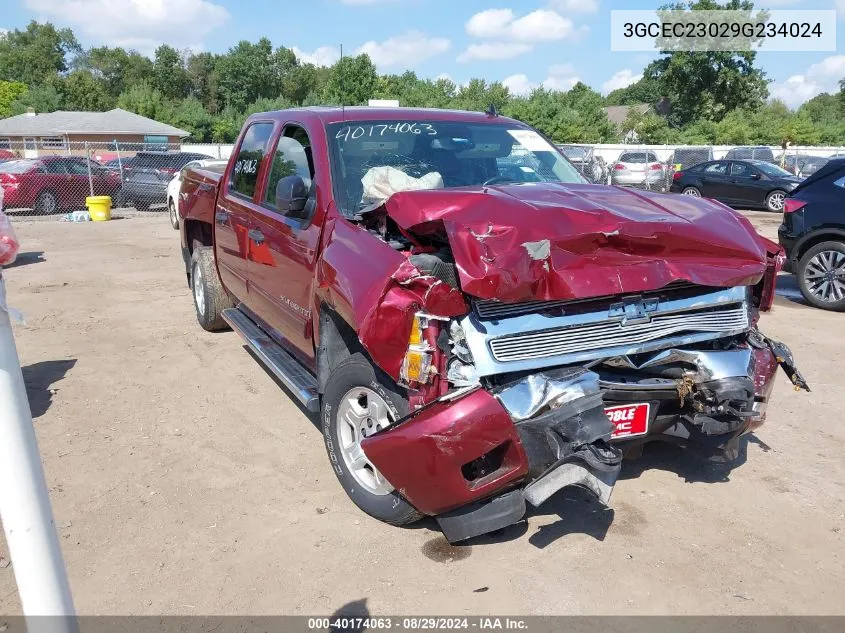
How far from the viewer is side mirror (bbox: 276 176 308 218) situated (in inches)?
154

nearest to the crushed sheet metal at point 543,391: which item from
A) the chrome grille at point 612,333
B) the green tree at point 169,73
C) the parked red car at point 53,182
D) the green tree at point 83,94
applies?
the chrome grille at point 612,333

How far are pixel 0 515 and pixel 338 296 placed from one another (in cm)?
185

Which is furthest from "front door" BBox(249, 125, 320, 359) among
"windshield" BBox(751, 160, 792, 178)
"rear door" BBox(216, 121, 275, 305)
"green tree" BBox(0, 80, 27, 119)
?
"green tree" BBox(0, 80, 27, 119)

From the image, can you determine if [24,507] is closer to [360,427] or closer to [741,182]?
[360,427]

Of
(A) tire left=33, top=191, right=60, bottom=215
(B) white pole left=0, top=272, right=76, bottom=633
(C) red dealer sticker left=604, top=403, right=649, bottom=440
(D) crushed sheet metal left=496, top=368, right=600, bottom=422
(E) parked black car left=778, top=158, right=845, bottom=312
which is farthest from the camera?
(A) tire left=33, top=191, right=60, bottom=215

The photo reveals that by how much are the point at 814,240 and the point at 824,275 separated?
17.6 inches

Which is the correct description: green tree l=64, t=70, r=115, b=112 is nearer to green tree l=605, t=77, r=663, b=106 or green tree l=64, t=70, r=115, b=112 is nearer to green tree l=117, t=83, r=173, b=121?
green tree l=117, t=83, r=173, b=121

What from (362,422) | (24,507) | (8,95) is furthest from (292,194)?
(8,95)

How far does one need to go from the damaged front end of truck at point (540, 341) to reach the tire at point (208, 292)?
3.33 meters

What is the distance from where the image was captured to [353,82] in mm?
62688

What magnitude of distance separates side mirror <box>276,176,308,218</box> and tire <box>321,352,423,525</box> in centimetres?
100

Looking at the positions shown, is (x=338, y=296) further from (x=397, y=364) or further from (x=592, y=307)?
(x=592, y=307)

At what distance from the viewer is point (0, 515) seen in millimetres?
1794

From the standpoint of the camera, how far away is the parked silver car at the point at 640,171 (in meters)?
24.1
